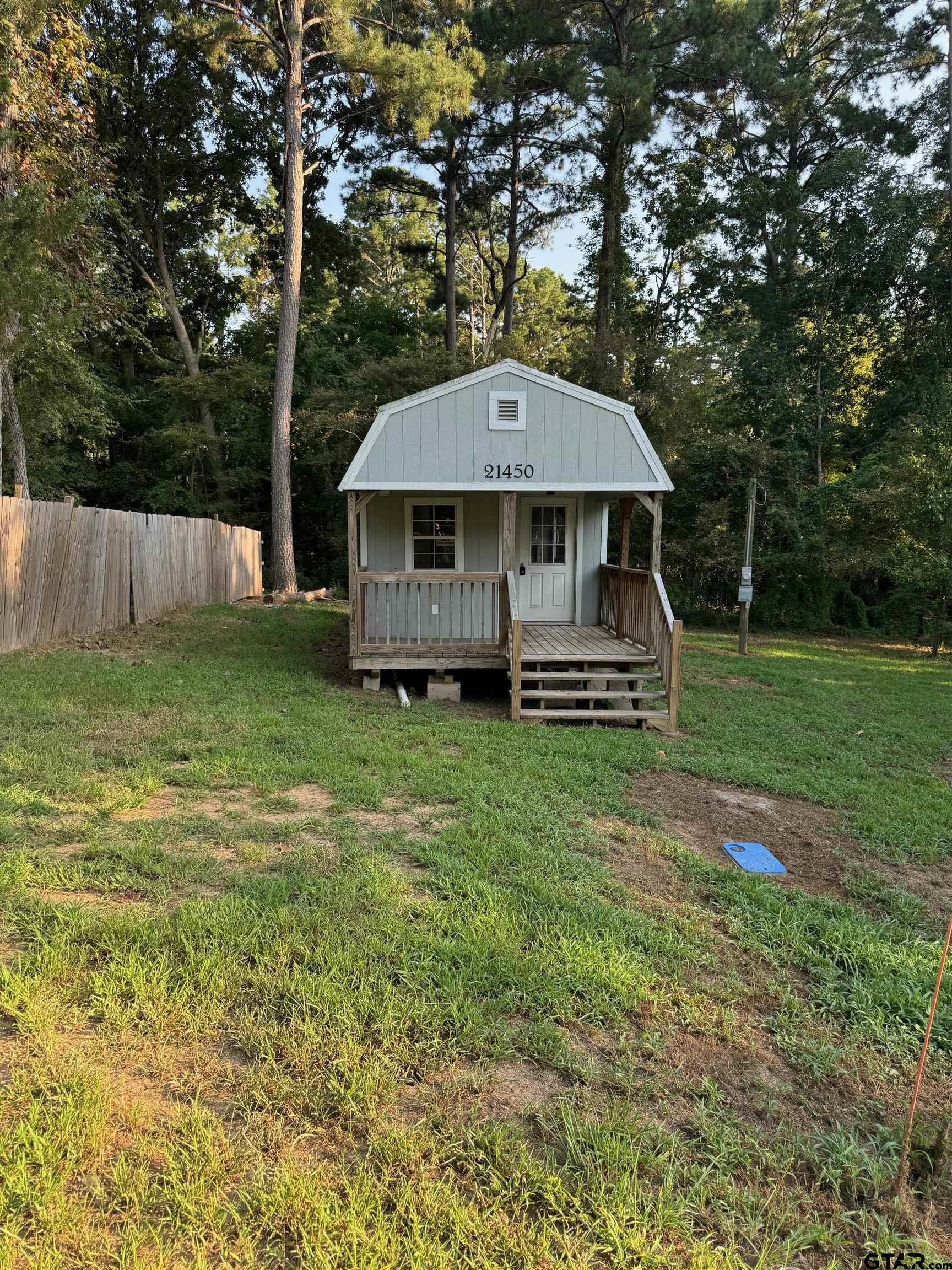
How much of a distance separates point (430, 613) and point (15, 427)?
9.27 meters

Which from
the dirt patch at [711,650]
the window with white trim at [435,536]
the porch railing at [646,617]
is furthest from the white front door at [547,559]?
the dirt patch at [711,650]

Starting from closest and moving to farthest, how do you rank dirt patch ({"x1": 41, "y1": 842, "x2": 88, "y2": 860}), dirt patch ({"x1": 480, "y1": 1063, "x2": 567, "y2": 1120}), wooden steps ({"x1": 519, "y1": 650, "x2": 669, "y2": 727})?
dirt patch ({"x1": 480, "y1": 1063, "x2": 567, "y2": 1120}) → dirt patch ({"x1": 41, "y1": 842, "x2": 88, "y2": 860}) → wooden steps ({"x1": 519, "y1": 650, "x2": 669, "y2": 727})

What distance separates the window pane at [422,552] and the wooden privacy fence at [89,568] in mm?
4247

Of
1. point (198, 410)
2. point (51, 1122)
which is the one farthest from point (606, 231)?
point (51, 1122)

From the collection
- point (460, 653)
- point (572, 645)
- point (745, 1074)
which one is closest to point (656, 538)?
point (572, 645)

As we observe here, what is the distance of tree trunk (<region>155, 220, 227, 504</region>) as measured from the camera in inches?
766

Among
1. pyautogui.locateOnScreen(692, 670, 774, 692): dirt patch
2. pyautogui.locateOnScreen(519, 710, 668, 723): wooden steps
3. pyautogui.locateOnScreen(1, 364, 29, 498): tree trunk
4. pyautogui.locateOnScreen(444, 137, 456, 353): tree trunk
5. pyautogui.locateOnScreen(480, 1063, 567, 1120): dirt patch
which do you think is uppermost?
pyautogui.locateOnScreen(444, 137, 456, 353): tree trunk

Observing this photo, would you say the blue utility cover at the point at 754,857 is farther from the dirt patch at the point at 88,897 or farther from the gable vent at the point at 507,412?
the gable vent at the point at 507,412

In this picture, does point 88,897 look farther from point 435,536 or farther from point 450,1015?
point 435,536

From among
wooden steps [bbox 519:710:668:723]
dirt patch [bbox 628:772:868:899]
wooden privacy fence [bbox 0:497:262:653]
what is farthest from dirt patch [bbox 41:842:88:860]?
wooden privacy fence [bbox 0:497:262:653]

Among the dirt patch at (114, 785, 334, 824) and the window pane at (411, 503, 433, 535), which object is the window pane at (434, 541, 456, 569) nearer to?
the window pane at (411, 503, 433, 535)

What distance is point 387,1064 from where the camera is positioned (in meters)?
2.08

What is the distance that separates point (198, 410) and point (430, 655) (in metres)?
15.8

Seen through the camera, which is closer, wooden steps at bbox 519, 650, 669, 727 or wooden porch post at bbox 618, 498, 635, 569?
wooden steps at bbox 519, 650, 669, 727
